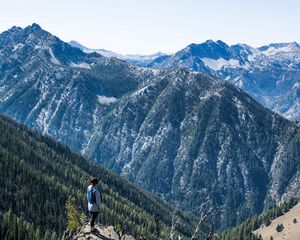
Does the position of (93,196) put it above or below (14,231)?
above

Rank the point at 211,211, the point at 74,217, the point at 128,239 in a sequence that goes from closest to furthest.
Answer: the point at 211,211, the point at 74,217, the point at 128,239

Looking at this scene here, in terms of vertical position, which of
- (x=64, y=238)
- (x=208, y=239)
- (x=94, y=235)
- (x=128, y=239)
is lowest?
(x=128, y=239)

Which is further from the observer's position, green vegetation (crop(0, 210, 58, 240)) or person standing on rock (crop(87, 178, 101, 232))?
green vegetation (crop(0, 210, 58, 240))

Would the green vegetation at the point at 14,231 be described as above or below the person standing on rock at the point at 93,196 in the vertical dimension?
below

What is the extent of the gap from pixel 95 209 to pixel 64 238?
15364 millimetres

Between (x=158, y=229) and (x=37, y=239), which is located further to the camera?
(x=37, y=239)

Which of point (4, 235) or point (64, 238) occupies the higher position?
point (64, 238)

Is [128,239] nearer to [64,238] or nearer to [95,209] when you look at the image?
[95,209]

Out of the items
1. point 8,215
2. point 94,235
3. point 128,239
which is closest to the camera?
point 94,235

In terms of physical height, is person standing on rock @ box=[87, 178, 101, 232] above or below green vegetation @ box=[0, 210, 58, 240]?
above

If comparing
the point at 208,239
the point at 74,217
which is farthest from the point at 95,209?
the point at 208,239

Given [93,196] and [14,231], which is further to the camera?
[14,231]

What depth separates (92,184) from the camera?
4109cm

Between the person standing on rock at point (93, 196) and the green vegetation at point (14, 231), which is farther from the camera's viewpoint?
the green vegetation at point (14, 231)
